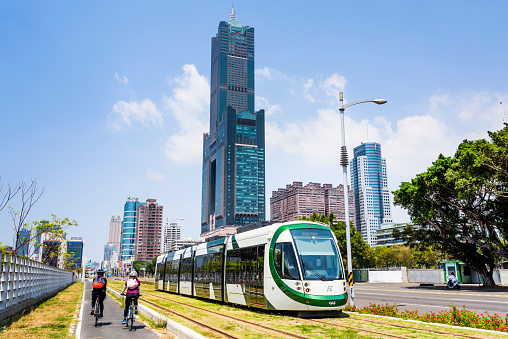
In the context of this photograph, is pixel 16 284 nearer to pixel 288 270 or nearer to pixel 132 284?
pixel 132 284

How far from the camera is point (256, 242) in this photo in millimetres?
17719

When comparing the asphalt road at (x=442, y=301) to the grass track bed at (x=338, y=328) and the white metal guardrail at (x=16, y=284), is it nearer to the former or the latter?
the grass track bed at (x=338, y=328)

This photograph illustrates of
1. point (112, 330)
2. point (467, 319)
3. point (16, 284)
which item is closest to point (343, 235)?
point (467, 319)

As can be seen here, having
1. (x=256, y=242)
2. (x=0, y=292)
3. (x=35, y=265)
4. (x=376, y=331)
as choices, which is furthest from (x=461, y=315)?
(x=35, y=265)

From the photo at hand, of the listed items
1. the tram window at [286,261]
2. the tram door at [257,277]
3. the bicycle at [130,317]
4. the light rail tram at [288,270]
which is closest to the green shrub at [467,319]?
the light rail tram at [288,270]

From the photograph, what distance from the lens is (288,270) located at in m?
15.4

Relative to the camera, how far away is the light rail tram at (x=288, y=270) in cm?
1486

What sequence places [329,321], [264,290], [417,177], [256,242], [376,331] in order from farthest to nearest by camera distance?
[417,177] < [256,242] < [264,290] < [329,321] < [376,331]

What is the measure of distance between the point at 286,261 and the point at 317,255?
119 cm

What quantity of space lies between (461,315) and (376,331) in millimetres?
3309

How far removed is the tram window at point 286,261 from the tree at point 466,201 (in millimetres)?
26292

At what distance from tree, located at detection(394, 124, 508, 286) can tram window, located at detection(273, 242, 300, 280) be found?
2629 cm

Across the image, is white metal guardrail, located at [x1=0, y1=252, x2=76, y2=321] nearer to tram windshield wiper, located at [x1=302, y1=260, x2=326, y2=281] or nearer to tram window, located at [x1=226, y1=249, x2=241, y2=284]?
tram window, located at [x1=226, y1=249, x2=241, y2=284]

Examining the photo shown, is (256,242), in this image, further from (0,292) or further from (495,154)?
(495,154)
